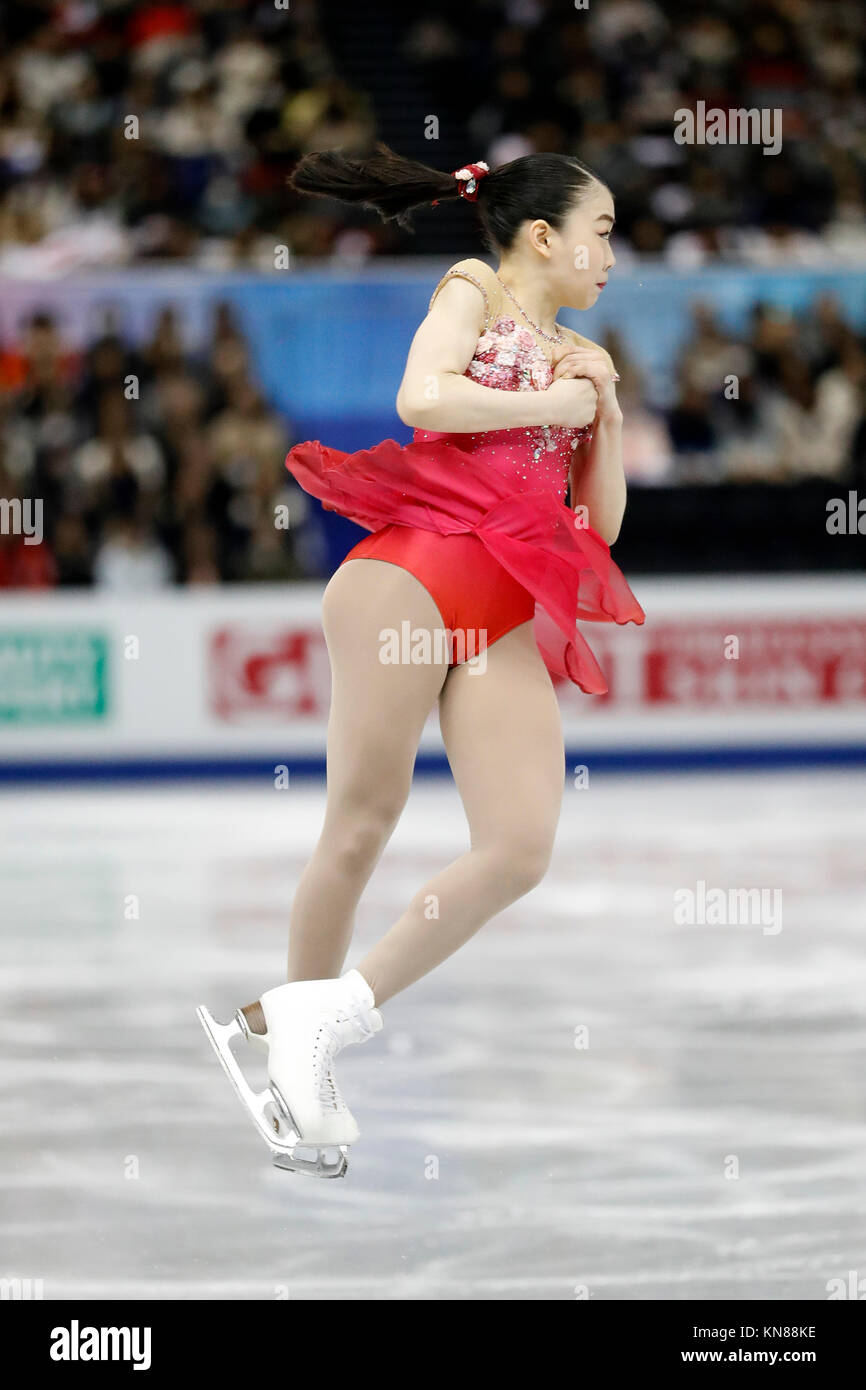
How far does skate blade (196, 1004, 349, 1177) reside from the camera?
285 centimetres

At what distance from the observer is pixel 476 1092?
364 centimetres

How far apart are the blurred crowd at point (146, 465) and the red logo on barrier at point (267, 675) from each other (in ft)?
1.04

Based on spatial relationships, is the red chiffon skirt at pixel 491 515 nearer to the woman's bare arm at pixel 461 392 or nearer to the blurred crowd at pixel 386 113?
the woman's bare arm at pixel 461 392

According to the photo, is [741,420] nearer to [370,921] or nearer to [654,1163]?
[370,921]

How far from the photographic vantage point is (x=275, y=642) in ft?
27.3

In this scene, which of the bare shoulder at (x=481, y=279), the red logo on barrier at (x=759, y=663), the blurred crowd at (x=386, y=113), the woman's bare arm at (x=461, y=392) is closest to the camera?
the woman's bare arm at (x=461, y=392)

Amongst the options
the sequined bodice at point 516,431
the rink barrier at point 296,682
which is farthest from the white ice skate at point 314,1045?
the rink barrier at point 296,682

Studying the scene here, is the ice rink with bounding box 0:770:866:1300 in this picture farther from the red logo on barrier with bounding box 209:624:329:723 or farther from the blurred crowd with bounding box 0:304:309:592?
the blurred crowd with bounding box 0:304:309:592

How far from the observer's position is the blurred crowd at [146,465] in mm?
8500

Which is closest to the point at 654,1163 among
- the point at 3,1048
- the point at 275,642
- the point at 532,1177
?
the point at 532,1177

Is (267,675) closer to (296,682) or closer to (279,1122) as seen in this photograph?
(296,682)

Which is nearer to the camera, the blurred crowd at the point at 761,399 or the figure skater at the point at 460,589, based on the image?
the figure skater at the point at 460,589

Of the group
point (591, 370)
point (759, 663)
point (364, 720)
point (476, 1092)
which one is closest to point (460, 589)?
point (364, 720)

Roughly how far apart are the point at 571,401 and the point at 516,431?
12 centimetres
